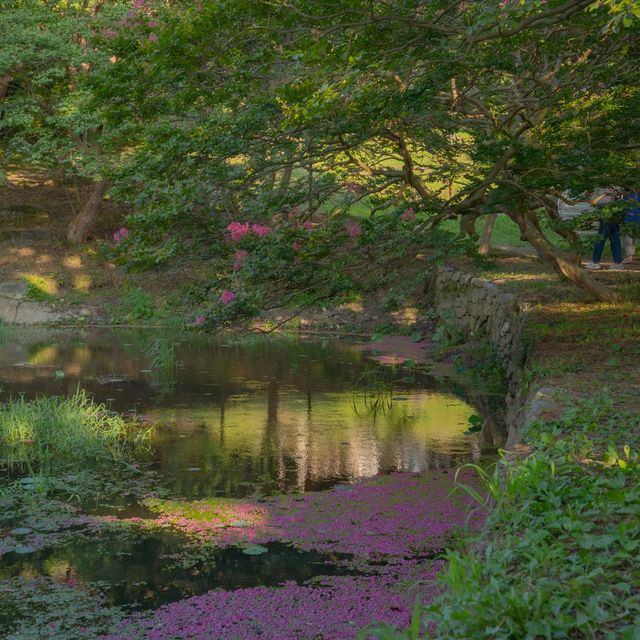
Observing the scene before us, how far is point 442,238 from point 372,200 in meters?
2.57

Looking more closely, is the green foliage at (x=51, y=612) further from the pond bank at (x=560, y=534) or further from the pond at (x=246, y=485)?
the pond bank at (x=560, y=534)

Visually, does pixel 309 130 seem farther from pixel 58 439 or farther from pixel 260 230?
pixel 58 439

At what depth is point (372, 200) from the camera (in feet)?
38.4

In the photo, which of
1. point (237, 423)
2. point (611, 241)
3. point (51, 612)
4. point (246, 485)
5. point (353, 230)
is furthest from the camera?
point (611, 241)

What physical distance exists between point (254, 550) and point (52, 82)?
18608 millimetres

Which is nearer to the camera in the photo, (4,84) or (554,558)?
(554,558)

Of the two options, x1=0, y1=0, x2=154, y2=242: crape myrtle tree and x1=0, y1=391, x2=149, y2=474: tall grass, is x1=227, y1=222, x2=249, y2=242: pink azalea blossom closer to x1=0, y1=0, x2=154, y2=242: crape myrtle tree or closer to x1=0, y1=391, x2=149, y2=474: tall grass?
x1=0, y1=391, x2=149, y2=474: tall grass

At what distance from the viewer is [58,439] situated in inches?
372

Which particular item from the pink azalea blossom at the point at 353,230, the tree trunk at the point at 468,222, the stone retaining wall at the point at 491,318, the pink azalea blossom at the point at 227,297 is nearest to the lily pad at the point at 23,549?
the pink azalea blossom at the point at 227,297

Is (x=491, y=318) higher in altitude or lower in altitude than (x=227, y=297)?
lower

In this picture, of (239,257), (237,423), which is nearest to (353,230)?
(239,257)

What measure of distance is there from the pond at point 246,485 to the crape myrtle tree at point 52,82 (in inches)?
307

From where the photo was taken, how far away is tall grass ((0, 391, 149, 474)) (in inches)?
360

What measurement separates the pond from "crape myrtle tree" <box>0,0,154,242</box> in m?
7.79
